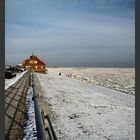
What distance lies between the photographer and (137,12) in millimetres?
1229

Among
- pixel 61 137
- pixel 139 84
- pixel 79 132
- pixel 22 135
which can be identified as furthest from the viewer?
pixel 79 132

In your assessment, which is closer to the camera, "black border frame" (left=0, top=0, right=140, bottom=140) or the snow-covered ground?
"black border frame" (left=0, top=0, right=140, bottom=140)

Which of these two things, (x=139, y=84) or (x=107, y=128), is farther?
(x=107, y=128)
